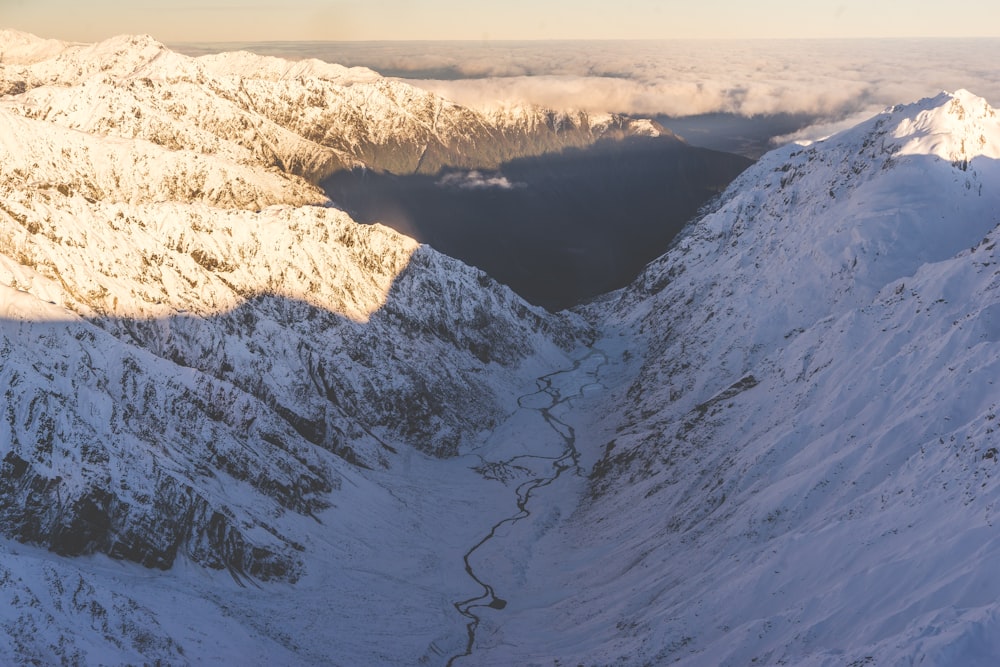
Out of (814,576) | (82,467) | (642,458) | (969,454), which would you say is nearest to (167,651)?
(82,467)

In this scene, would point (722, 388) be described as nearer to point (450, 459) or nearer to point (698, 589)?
point (450, 459)

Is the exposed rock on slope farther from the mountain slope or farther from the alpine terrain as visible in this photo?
the mountain slope

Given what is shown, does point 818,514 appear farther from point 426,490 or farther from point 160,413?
point 160,413

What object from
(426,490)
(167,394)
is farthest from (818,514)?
(167,394)

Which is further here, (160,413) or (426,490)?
(426,490)

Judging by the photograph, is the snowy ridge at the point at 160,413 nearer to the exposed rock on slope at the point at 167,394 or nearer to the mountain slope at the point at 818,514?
the exposed rock on slope at the point at 167,394

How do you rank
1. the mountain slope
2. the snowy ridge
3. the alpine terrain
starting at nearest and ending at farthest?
the mountain slope < the alpine terrain < the snowy ridge

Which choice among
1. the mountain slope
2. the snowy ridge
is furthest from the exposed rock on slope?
the mountain slope

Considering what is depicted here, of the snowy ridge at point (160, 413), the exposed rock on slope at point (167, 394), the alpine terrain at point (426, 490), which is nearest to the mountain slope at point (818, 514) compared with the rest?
the alpine terrain at point (426, 490)

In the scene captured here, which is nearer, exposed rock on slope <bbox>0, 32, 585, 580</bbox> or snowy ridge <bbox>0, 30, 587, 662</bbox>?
snowy ridge <bbox>0, 30, 587, 662</bbox>

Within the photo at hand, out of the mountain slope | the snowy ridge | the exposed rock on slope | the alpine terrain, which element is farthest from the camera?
the exposed rock on slope

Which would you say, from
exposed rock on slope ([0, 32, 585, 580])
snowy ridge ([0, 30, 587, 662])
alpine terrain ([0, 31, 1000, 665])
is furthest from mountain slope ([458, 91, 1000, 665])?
exposed rock on slope ([0, 32, 585, 580])

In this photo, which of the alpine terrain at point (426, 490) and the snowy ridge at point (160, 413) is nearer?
the alpine terrain at point (426, 490)
